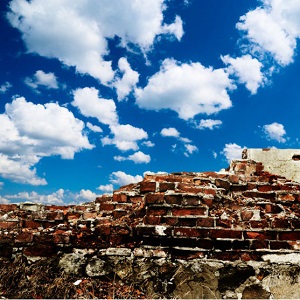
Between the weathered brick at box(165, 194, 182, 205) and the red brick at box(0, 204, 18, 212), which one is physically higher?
the red brick at box(0, 204, 18, 212)

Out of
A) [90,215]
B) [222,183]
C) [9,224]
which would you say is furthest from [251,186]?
[9,224]

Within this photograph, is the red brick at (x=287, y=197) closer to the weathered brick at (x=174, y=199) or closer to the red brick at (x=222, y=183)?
the red brick at (x=222, y=183)

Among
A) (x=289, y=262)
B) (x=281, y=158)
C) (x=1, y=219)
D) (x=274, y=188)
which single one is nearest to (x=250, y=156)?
(x=281, y=158)

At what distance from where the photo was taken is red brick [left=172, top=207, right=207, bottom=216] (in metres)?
2.47

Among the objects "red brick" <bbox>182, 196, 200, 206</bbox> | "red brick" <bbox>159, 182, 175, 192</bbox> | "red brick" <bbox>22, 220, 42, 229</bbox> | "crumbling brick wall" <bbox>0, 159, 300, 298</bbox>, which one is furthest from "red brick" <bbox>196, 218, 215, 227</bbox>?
"red brick" <bbox>22, 220, 42, 229</bbox>

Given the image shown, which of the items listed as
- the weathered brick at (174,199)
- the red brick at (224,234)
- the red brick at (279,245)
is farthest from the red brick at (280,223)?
the weathered brick at (174,199)

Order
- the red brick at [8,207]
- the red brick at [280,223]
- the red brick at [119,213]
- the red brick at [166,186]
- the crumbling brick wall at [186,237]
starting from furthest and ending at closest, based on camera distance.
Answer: the red brick at [8,207] < the red brick at [119,213] < the red brick at [166,186] < the red brick at [280,223] < the crumbling brick wall at [186,237]

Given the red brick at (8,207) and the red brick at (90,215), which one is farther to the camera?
the red brick at (8,207)

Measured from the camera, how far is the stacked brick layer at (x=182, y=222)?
7.84 feet

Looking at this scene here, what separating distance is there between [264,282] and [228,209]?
62 cm

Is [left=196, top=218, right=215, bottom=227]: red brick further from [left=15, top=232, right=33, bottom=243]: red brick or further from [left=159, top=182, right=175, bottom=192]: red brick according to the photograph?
[left=15, top=232, right=33, bottom=243]: red brick

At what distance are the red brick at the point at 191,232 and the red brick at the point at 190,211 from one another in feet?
0.41

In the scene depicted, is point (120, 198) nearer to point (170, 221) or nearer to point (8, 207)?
point (170, 221)

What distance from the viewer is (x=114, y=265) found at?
8.06 feet
